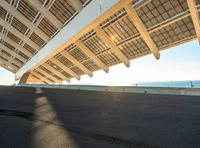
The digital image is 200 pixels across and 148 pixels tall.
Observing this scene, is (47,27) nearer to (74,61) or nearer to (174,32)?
(74,61)

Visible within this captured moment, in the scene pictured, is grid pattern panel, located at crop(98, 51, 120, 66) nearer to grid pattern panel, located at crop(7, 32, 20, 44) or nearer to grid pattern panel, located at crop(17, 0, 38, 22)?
grid pattern panel, located at crop(17, 0, 38, 22)

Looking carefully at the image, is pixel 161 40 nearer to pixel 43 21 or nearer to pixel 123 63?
pixel 123 63

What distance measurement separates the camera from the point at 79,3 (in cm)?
1146

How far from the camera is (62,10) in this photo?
12.7 m

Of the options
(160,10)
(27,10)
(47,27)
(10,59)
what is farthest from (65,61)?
(160,10)

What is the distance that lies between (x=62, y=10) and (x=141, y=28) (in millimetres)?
5925

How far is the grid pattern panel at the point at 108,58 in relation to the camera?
16216 mm

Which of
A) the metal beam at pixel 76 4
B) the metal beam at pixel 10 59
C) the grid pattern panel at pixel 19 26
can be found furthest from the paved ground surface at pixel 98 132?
the metal beam at pixel 10 59

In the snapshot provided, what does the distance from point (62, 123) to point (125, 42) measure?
39.5 feet

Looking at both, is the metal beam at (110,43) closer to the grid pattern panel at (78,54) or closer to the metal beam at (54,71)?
the grid pattern panel at (78,54)

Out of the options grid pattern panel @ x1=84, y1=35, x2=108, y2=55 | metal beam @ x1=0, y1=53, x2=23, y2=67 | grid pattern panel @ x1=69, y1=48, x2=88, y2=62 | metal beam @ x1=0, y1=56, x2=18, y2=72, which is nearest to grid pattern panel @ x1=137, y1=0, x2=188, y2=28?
grid pattern panel @ x1=84, y1=35, x2=108, y2=55

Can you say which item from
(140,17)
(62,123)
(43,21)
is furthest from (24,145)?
(43,21)

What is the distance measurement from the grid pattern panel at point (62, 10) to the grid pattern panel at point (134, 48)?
4.97 meters

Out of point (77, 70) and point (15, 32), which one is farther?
point (77, 70)
